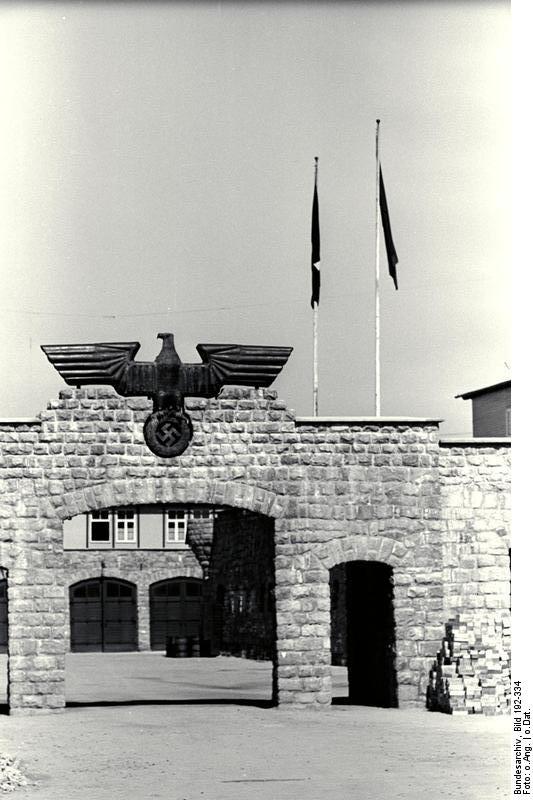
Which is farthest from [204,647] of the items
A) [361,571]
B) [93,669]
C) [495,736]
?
[495,736]

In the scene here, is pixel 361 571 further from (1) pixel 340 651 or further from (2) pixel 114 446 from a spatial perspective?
(1) pixel 340 651

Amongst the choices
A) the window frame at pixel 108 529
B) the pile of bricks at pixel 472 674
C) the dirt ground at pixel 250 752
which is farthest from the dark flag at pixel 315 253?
the window frame at pixel 108 529

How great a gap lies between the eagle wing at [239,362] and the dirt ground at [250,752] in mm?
4892

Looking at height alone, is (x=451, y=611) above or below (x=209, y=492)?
below

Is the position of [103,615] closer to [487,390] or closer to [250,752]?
[487,390]

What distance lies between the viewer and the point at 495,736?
1880 centimetres

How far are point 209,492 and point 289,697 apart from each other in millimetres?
3224

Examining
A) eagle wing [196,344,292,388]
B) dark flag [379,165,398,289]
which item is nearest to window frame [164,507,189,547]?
dark flag [379,165,398,289]

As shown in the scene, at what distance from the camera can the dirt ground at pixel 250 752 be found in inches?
563

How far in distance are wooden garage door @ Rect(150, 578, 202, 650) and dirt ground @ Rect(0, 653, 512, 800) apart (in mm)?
27268

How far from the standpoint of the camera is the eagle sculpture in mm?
21688

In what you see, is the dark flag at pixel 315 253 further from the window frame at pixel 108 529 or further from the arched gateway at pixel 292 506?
the window frame at pixel 108 529

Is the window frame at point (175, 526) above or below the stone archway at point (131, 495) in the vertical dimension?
below

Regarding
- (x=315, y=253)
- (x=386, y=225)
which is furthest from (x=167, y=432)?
(x=315, y=253)
